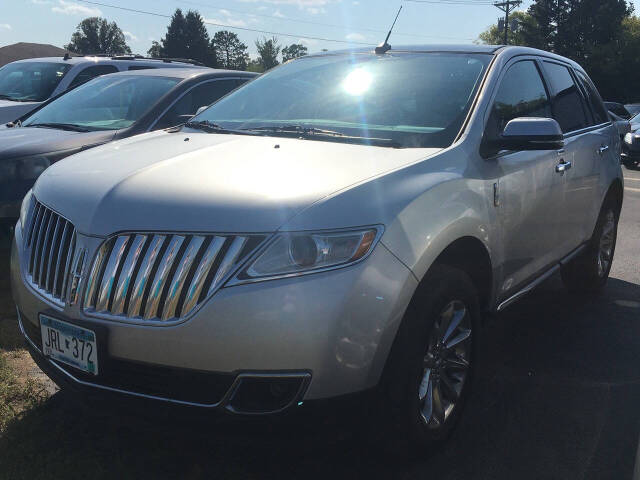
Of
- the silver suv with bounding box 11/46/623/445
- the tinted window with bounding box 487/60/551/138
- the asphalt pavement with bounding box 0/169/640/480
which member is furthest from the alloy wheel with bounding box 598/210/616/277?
the silver suv with bounding box 11/46/623/445

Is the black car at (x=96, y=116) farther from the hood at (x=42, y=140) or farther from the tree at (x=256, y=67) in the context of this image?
the tree at (x=256, y=67)

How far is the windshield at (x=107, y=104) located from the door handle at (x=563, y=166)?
134 inches

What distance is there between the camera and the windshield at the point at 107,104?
598 cm

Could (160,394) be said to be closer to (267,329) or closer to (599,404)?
(267,329)

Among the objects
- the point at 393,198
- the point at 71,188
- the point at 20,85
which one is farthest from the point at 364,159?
the point at 20,85

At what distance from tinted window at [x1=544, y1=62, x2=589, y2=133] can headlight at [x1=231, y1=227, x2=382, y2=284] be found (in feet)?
8.15

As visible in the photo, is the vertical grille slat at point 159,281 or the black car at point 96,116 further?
the black car at point 96,116

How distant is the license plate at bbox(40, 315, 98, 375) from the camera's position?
2482 mm

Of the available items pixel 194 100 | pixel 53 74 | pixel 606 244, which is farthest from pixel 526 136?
pixel 53 74

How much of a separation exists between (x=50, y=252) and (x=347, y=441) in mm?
1434

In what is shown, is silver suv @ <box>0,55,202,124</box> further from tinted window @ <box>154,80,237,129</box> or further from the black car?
tinted window @ <box>154,80,237,129</box>

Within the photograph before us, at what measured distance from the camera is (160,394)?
2.43m

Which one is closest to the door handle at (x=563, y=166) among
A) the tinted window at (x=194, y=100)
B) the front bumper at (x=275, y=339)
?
the front bumper at (x=275, y=339)

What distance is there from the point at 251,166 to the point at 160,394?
942 mm
